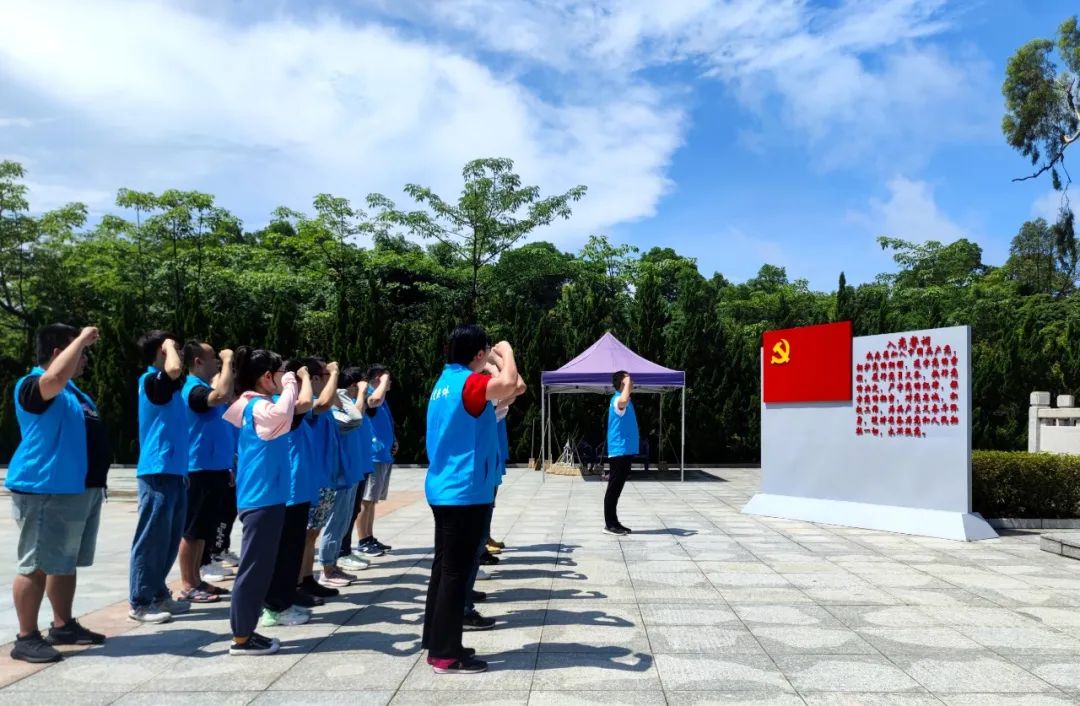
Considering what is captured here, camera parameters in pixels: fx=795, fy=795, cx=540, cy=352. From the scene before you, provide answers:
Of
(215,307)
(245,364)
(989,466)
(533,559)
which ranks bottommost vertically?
(533,559)

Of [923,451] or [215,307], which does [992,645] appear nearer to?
[923,451]

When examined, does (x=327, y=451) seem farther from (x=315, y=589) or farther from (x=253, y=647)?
(x=253, y=647)

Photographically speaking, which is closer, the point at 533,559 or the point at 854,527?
the point at 533,559

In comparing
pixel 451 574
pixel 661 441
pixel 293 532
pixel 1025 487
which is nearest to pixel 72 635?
pixel 293 532

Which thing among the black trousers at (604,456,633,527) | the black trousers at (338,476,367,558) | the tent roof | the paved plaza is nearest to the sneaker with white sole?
the paved plaza

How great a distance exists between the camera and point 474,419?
3.77m

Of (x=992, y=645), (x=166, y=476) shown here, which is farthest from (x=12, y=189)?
(x=992, y=645)

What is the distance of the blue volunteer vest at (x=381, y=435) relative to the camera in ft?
22.2

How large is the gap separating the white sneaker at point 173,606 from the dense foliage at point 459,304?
1385cm

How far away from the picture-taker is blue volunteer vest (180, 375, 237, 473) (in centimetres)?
518

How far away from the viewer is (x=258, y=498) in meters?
3.92

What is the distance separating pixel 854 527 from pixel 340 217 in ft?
65.8

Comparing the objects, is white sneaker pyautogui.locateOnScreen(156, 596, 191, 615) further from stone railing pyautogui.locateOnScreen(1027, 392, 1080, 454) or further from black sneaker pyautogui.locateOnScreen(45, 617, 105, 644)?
stone railing pyautogui.locateOnScreen(1027, 392, 1080, 454)

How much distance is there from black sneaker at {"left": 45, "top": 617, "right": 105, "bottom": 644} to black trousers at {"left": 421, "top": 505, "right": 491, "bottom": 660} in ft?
5.88
